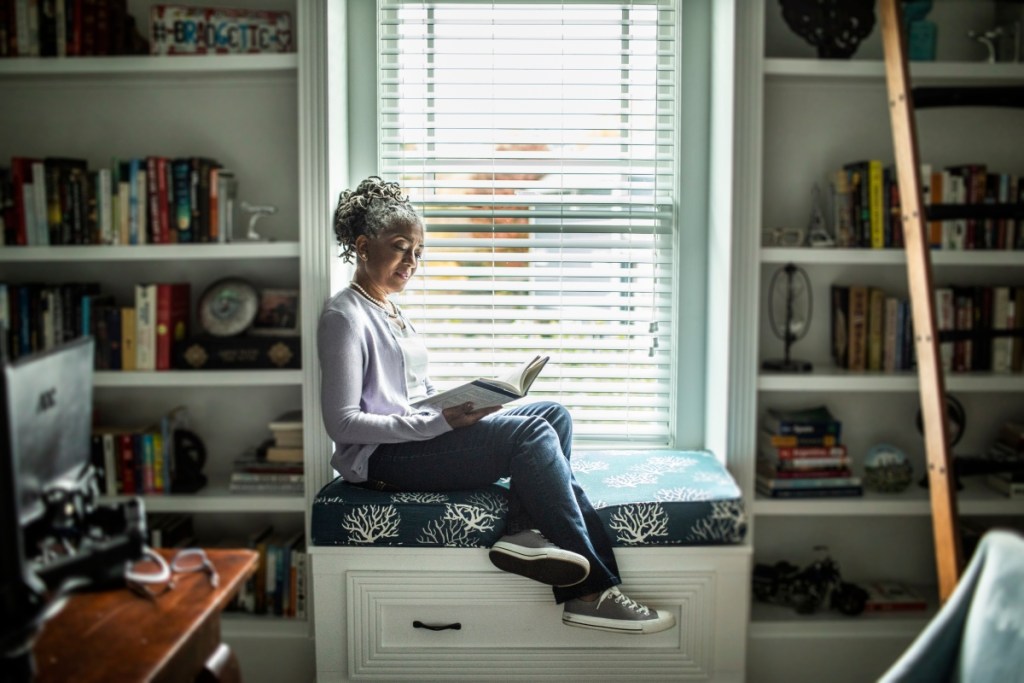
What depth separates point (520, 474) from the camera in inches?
92.5

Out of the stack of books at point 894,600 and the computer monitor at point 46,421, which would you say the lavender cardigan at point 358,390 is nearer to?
the computer monitor at point 46,421

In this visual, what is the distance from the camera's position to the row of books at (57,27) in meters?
2.60

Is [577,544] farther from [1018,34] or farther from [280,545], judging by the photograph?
[1018,34]

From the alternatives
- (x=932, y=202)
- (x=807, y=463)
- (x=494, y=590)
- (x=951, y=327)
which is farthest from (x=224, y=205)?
(x=951, y=327)

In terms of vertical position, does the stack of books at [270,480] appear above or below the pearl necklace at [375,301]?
below

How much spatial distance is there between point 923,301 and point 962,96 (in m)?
0.58

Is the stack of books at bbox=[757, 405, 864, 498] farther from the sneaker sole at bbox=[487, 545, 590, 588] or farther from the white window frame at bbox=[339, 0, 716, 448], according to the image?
the sneaker sole at bbox=[487, 545, 590, 588]

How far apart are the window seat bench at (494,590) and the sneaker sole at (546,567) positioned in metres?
0.10

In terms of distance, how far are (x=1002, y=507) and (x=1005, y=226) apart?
32.6 inches

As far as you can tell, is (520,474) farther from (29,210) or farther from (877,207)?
(29,210)

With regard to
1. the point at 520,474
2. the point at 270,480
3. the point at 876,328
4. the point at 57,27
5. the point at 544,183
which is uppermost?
the point at 57,27

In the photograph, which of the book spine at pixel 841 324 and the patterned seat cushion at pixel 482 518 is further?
the book spine at pixel 841 324

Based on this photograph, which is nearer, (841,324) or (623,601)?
(623,601)

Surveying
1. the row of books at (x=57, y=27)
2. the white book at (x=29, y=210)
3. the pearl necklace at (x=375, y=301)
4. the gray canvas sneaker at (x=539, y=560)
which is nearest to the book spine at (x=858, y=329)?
the gray canvas sneaker at (x=539, y=560)
